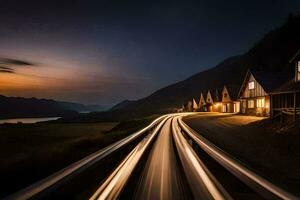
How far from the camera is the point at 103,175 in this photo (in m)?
7.45

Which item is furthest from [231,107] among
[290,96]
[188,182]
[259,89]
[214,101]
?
[188,182]

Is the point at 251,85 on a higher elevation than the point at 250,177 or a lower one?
higher

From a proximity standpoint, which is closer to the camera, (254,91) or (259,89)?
(259,89)

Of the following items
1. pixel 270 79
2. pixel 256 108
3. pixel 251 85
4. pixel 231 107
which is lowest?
pixel 256 108

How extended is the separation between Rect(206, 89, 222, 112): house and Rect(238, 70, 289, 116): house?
85.2 ft

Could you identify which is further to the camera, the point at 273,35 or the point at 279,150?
the point at 273,35

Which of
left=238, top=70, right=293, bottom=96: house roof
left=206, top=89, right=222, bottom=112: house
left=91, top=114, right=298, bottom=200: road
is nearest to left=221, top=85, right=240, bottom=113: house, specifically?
left=206, top=89, right=222, bottom=112: house

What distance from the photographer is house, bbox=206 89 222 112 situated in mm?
72938

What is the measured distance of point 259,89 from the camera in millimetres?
41469

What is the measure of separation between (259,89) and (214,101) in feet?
113

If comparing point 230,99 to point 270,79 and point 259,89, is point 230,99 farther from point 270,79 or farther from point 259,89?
point 259,89

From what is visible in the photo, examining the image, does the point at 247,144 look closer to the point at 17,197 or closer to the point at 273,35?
the point at 17,197

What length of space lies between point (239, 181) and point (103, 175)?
3.82 meters

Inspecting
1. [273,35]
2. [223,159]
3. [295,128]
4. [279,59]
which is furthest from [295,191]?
[273,35]
